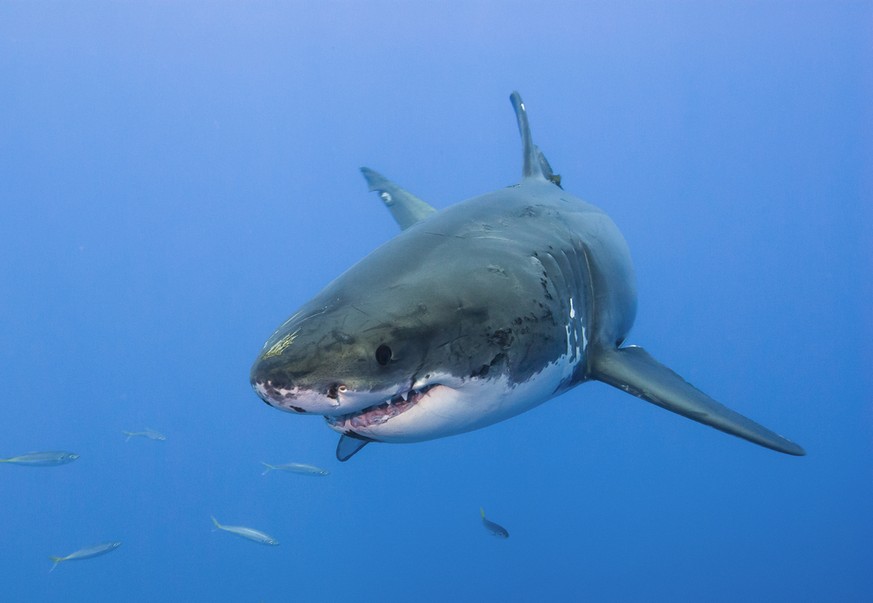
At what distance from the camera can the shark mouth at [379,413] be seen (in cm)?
189

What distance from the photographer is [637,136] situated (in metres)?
36.7

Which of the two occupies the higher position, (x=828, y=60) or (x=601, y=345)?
(x=828, y=60)

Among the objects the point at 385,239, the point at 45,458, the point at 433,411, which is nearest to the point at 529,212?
the point at 433,411

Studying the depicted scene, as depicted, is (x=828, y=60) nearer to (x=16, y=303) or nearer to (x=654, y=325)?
(x=654, y=325)

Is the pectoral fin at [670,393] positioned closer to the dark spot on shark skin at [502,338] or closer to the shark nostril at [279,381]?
the dark spot on shark skin at [502,338]

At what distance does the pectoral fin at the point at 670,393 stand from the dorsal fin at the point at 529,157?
1693 mm

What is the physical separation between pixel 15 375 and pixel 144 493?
A: 265 inches

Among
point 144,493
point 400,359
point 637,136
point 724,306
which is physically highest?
point 637,136

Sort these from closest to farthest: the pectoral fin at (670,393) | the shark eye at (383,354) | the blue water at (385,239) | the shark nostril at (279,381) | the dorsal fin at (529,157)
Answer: the shark nostril at (279,381) < the shark eye at (383,354) < the pectoral fin at (670,393) < the dorsal fin at (529,157) < the blue water at (385,239)

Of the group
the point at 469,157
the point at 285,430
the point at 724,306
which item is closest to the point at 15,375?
the point at 285,430

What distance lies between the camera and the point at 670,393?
270 centimetres

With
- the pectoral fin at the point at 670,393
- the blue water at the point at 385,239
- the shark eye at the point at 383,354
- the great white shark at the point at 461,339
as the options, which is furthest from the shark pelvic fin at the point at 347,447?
the blue water at the point at 385,239

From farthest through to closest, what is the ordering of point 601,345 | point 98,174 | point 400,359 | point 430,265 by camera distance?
1. point 98,174
2. point 601,345
3. point 430,265
4. point 400,359

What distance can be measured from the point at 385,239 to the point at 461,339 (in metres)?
31.3
